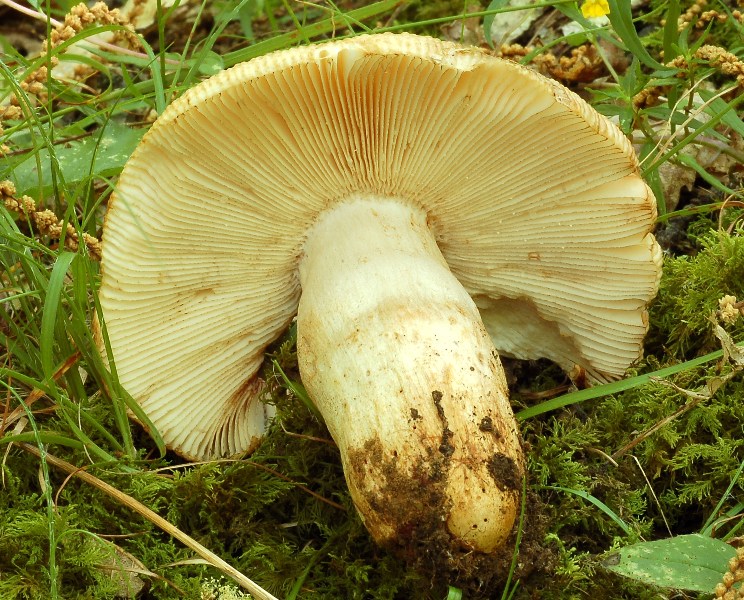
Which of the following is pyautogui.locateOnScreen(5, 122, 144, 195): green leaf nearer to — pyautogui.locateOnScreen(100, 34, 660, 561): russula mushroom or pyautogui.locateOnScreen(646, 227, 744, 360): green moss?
pyautogui.locateOnScreen(100, 34, 660, 561): russula mushroom

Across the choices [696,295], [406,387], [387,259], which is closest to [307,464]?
[406,387]

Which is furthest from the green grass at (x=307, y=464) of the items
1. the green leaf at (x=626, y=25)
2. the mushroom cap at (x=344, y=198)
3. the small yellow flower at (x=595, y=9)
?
the small yellow flower at (x=595, y=9)

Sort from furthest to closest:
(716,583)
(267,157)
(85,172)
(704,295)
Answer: (85,172) → (704,295) → (267,157) → (716,583)

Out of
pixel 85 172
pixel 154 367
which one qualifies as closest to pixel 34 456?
pixel 154 367

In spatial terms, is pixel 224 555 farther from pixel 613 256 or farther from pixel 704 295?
Result: pixel 704 295

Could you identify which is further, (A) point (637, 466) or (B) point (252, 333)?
(B) point (252, 333)

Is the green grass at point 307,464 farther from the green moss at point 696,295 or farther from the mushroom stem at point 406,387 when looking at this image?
the mushroom stem at point 406,387

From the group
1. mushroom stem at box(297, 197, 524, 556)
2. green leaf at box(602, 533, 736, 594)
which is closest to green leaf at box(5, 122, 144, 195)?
mushroom stem at box(297, 197, 524, 556)
